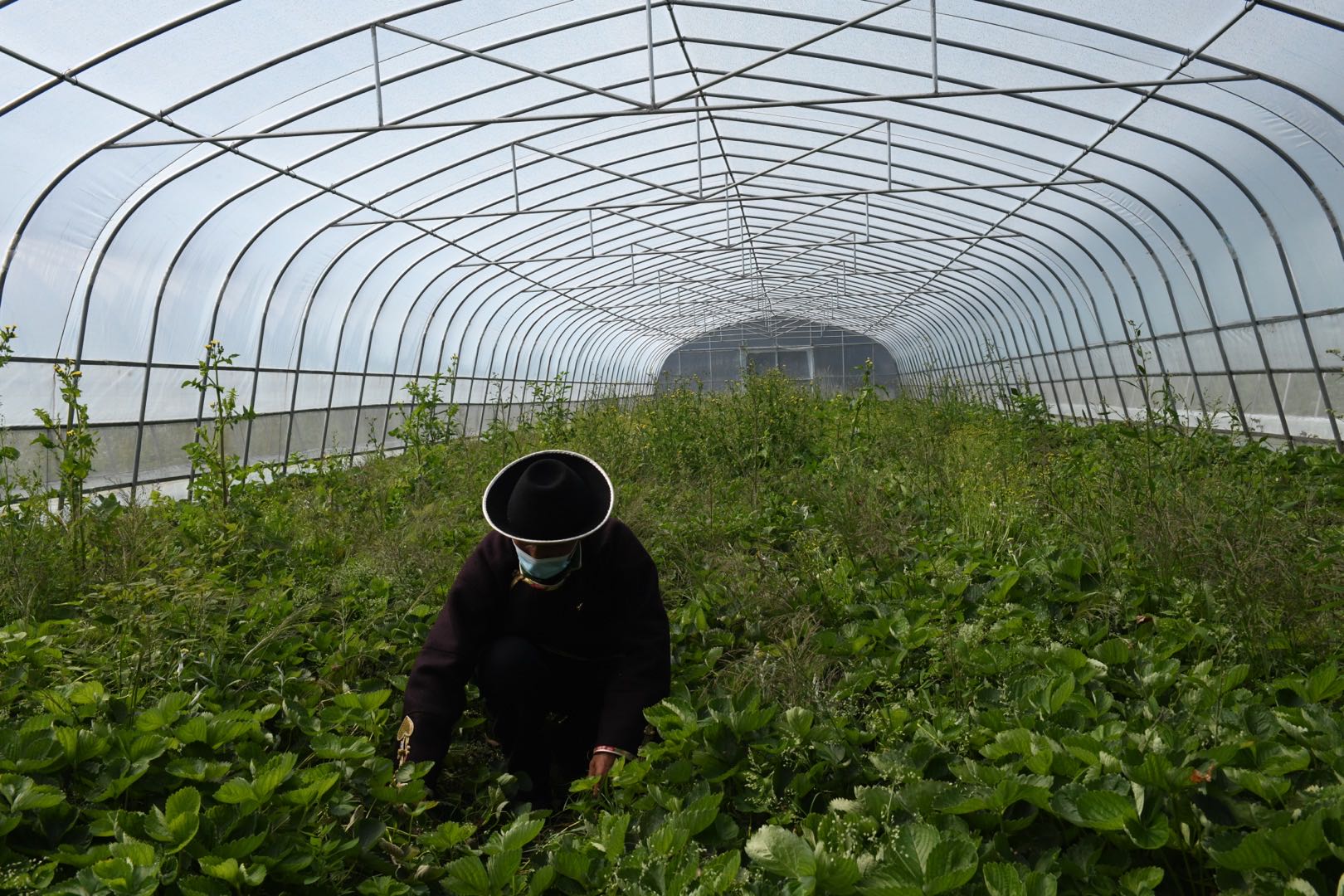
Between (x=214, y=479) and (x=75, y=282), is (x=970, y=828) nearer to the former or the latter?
(x=214, y=479)

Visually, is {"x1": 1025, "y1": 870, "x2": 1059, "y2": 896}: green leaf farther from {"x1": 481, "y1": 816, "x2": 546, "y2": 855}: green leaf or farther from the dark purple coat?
the dark purple coat

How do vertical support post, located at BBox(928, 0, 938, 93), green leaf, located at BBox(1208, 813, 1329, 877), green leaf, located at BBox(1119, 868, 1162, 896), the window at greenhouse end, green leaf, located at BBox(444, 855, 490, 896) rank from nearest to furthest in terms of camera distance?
green leaf, located at BBox(1208, 813, 1329, 877) → green leaf, located at BBox(1119, 868, 1162, 896) → green leaf, located at BBox(444, 855, 490, 896) → vertical support post, located at BBox(928, 0, 938, 93) → the window at greenhouse end

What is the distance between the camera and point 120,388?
33.5ft

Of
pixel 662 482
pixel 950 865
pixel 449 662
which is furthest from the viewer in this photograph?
pixel 662 482

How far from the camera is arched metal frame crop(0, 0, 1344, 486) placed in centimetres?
824

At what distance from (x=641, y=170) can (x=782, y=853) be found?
12.4 m

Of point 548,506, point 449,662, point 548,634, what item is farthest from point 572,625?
point 548,506

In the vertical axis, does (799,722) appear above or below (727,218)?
below

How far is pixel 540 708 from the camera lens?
3.44m

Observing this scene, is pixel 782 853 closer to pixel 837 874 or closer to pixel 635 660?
pixel 837 874

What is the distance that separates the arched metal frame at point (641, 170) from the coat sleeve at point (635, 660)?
164 inches

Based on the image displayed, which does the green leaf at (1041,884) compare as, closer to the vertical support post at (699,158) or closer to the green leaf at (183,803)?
the green leaf at (183,803)

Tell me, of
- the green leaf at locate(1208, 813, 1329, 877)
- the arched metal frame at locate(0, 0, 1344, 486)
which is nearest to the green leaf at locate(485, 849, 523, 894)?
the green leaf at locate(1208, 813, 1329, 877)

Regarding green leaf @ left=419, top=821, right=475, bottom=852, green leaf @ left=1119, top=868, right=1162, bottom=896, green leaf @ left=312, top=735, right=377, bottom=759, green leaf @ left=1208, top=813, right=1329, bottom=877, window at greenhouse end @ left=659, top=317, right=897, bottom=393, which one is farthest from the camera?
window at greenhouse end @ left=659, top=317, right=897, bottom=393
